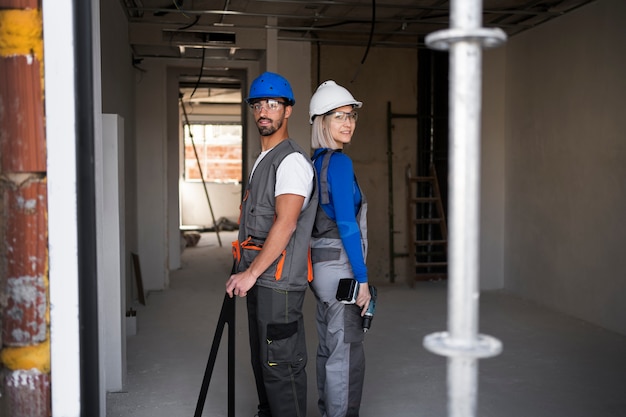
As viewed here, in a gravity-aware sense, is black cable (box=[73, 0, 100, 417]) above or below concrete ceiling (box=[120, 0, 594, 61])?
below

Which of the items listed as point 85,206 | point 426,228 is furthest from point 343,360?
point 426,228

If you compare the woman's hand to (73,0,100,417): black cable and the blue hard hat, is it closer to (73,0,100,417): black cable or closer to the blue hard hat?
the blue hard hat

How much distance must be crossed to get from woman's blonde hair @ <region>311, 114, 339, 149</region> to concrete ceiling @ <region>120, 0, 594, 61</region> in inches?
107

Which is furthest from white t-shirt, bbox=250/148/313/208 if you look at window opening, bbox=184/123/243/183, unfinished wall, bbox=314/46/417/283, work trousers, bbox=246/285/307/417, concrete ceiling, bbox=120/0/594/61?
window opening, bbox=184/123/243/183

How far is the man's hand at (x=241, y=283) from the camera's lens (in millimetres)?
2430

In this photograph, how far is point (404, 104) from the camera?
7043 mm

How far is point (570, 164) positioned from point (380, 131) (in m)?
2.15

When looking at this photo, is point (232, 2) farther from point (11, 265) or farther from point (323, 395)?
point (11, 265)

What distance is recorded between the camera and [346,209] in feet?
8.45

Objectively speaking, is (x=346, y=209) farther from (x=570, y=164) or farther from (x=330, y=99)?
(x=570, y=164)

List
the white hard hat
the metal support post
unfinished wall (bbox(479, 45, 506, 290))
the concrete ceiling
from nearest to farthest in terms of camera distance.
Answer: the metal support post
the white hard hat
the concrete ceiling
unfinished wall (bbox(479, 45, 506, 290))

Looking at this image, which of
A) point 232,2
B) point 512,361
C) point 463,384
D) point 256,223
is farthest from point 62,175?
point 232,2

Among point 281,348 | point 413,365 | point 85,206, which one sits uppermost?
point 85,206

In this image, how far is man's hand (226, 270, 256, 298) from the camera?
7.97ft
